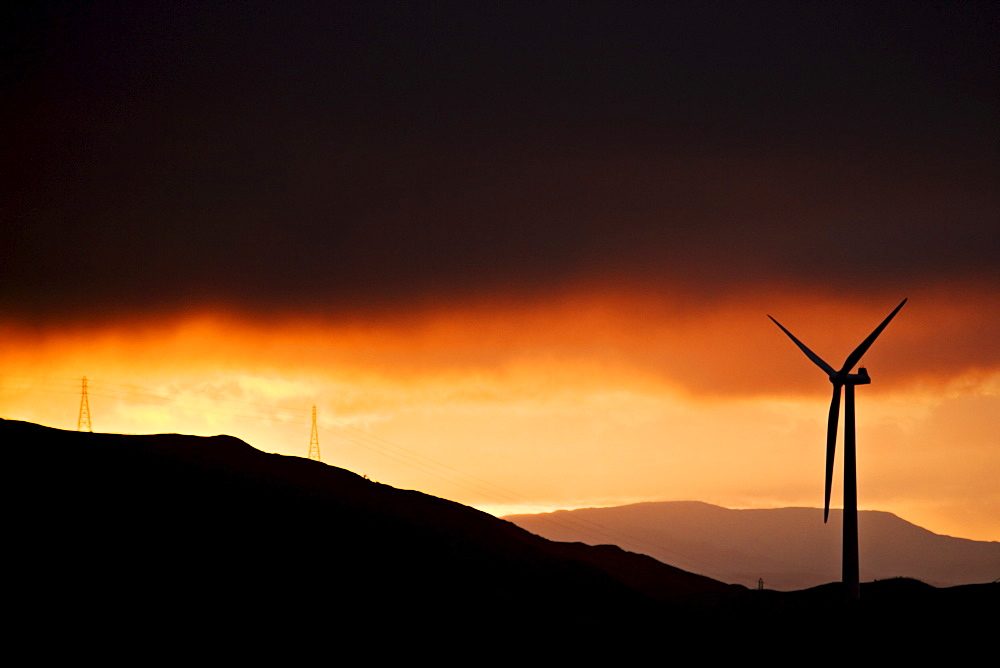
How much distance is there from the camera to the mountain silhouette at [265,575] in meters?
82.8

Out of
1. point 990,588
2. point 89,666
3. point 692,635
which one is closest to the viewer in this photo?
point 89,666

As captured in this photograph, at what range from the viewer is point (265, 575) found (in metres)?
95.2

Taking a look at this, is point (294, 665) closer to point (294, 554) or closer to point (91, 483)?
point (294, 554)

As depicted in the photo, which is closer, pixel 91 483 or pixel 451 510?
pixel 91 483

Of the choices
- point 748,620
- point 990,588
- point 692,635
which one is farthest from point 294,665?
point 990,588

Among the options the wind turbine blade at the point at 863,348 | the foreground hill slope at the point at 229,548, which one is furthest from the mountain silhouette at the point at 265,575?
the wind turbine blade at the point at 863,348

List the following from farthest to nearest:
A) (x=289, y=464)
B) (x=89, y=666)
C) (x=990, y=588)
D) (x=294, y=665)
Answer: (x=289, y=464)
(x=990, y=588)
(x=294, y=665)
(x=89, y=666)

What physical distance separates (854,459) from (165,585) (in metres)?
57.0

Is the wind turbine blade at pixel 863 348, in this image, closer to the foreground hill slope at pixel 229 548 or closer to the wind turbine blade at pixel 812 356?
the wind turbine blade at pixel 812 356

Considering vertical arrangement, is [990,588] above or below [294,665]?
above

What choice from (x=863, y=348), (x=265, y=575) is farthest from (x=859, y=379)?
(x=265, y=575)

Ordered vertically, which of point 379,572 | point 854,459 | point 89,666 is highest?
point 854,459

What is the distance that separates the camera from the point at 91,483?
3981 inches

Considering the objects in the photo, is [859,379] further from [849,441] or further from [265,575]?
[265,575]
